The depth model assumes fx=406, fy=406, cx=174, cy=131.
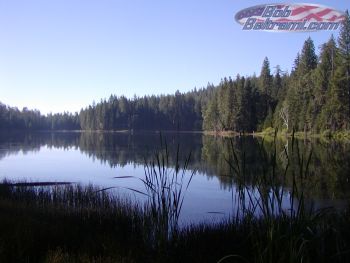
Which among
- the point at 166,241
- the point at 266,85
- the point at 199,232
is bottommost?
the point at 199,232

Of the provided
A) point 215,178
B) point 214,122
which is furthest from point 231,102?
point 215,178

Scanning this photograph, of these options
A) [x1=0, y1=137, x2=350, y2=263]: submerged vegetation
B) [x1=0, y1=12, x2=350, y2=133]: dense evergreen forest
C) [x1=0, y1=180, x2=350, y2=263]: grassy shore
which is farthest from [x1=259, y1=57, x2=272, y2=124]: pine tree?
[x1=0, y1=137, x2=350, y2=263]: submerged vegetation

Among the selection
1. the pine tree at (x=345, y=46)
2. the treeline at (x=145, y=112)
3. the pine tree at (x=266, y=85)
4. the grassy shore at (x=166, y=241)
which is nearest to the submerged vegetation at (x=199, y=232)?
the grassy shore at (x=166, y=241)

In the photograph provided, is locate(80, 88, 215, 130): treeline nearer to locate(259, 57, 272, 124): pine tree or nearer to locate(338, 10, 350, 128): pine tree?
locate(259, 57, 272, 124): pine tree

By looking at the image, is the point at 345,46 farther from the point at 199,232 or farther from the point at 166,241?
the point at 166,241

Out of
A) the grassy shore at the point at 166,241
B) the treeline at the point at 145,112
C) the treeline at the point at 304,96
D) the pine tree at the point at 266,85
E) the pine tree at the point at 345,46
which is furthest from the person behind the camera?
the treeline at the point at 145,112

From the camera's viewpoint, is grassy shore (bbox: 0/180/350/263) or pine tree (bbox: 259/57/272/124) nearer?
grassy shore (bbox: 0/180/350/263)

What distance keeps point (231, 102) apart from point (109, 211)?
93766 mm

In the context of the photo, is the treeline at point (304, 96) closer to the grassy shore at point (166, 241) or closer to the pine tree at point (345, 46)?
the pine tree at point (345, 46)

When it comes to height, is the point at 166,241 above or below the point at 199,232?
above

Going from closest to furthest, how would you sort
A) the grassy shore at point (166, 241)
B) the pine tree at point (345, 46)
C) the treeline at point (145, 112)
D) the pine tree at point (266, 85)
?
1. the grassy shore at point (166, 241)
2. the pine tree at point (345, 46)
3. the pine tree at point (266, 85)
4. the treeline at point (145, 112)

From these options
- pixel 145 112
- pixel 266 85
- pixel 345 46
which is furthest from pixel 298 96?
pixel 145 112

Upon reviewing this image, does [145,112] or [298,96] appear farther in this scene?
[145,112]

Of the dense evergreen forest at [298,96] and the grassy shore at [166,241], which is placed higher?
the dense evergreen forest at [298,96]
